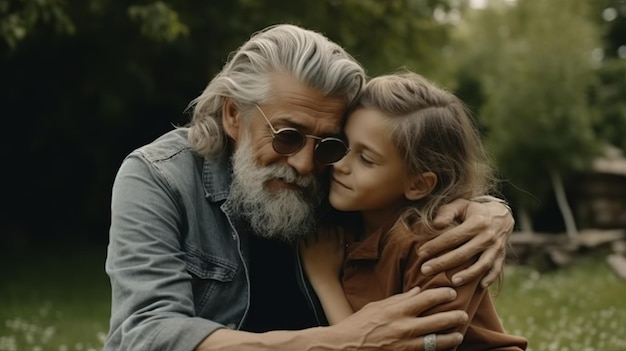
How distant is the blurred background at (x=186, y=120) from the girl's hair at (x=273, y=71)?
402cm

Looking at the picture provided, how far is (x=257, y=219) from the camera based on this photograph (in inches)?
125

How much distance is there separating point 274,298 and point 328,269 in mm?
259

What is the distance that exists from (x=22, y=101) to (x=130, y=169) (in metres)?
11.7

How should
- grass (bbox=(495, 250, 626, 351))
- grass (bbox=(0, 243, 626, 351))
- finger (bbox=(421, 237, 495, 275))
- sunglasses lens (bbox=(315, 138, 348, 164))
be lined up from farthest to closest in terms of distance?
grass (bbox=(0, 243, 626, 351))
grass (bbox=(495, 250, 626, 351))
sunglasses lens (bbox=(315, 138, 348, 164))
finger (bbox=(421, 237, 495, 275))

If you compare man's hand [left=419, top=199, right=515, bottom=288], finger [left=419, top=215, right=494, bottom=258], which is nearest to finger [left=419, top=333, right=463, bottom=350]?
man's hand [left=419, top=199, right=515, bottom=288]

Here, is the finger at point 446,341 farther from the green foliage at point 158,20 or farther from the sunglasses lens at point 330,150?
the green foliage at point 158,20

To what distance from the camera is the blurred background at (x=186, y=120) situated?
933 cm

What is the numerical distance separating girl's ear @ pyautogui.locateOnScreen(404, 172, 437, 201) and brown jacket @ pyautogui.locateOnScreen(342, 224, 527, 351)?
18 cm

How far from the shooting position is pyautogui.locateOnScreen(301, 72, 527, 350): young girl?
2.99 metres


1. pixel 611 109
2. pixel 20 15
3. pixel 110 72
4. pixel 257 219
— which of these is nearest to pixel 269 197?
pixel 257 219

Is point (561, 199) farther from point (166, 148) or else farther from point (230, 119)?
point (166, 148)

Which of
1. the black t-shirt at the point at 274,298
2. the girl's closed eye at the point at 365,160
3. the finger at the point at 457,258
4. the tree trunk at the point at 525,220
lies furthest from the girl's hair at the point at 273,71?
the tree trunk at the point at 525,220

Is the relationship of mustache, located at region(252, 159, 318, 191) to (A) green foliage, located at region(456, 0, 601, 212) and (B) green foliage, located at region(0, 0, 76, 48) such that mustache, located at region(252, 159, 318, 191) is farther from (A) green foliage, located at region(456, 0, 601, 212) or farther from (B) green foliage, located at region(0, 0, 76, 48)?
(A) green foliage, located at region(456, 0, 601, 212)

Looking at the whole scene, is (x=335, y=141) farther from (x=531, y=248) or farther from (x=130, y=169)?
(x=531, y=248)
